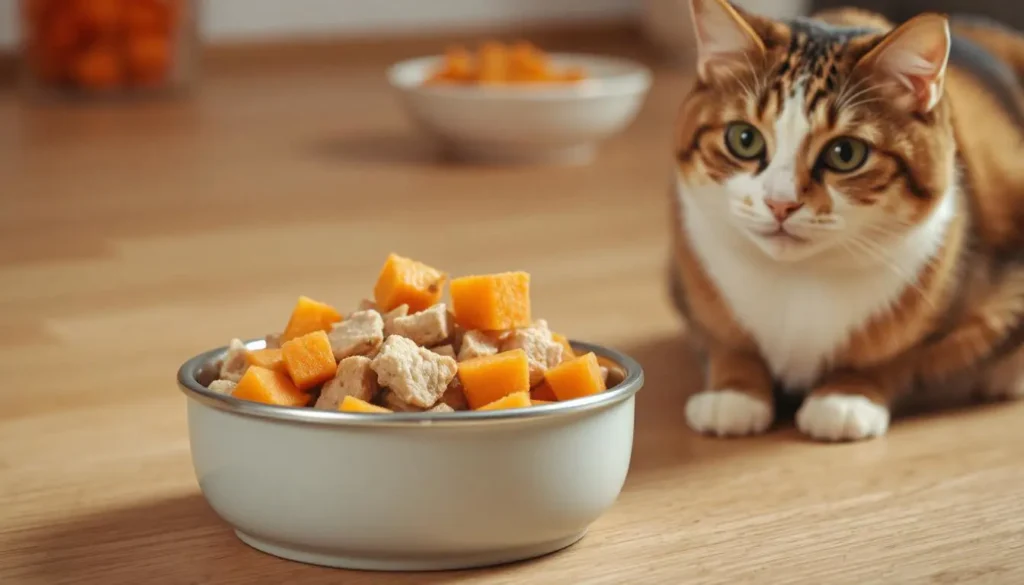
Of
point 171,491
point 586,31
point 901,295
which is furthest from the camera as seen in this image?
point 586,31

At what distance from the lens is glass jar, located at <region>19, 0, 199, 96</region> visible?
3.43 meters

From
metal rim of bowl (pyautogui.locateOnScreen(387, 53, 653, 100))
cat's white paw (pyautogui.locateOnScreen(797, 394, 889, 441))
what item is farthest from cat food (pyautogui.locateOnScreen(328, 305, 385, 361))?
metal rim of bowl (pyautogui.locateOnScreen(387, 53, 653, 100))

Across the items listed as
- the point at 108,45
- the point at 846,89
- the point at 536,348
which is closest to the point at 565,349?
the point at 536,348

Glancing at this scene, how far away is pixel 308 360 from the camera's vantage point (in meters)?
1.08

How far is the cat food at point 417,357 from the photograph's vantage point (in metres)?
1.06

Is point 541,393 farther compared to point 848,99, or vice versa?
point 848,99

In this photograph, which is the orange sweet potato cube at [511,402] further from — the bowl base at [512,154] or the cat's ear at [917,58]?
the bowl base at [512,154]

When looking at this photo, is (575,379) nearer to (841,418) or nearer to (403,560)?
(403,560)

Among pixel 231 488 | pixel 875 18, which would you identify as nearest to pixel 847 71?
pixel 875 18

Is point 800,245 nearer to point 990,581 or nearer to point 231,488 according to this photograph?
point 990,581

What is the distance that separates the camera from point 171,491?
1.28 metres

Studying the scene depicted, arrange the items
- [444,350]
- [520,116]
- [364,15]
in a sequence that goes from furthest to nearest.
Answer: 1. [364,15]
2. [520,116]
3. [444,350]

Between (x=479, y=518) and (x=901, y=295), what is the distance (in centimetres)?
57

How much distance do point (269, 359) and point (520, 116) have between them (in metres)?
1.83
